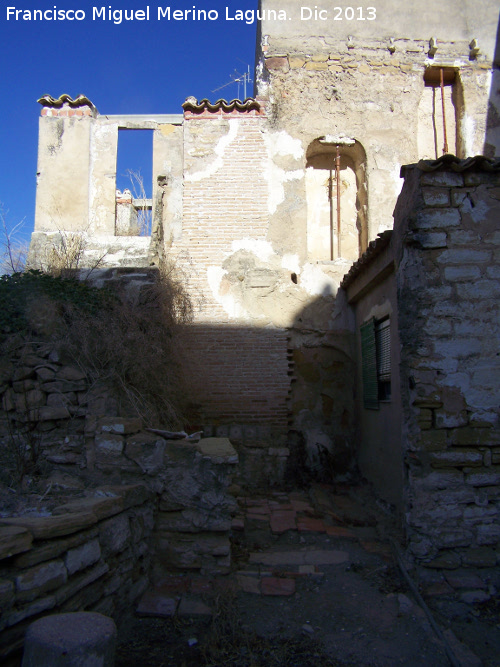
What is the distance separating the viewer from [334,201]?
30.9ft

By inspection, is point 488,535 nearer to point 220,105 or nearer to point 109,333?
point 109,333

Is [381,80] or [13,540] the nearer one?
[13,540]

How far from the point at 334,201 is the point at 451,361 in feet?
18.9

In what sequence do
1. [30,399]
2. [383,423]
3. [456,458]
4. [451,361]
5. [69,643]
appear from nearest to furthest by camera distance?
[69,643]
[456,458]
[451,361]
[30,399]
[383,423]

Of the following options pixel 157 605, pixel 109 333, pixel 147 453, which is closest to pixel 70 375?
pixel 109 333

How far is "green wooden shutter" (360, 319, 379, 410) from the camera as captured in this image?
6.88 meters

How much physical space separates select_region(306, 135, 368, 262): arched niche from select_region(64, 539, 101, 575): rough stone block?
6885mm

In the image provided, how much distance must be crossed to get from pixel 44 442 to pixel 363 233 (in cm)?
666

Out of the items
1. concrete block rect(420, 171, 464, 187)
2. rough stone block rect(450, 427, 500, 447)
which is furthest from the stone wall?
concrete block rect(420, 171, 464, 187)

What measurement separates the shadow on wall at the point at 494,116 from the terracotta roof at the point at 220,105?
4323 millimetres

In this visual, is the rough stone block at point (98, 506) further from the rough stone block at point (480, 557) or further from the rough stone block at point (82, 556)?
the rough stone block at point (480, 557)

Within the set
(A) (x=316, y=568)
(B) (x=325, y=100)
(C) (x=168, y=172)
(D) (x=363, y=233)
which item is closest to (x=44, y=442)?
(A) (x=316, y=568)

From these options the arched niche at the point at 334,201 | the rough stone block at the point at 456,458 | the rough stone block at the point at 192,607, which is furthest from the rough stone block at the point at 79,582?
the arched niche at the point at 334,201

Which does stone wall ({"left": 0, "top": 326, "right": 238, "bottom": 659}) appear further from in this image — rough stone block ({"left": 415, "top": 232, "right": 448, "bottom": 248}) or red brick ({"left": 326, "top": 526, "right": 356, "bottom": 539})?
rough stone block ({"left": 415, "top": 232, "right": 448, "bottom": 248})
